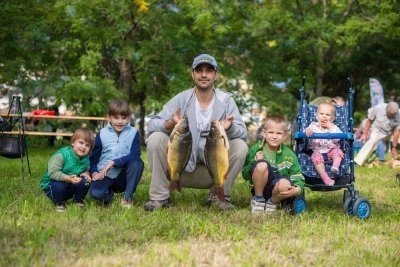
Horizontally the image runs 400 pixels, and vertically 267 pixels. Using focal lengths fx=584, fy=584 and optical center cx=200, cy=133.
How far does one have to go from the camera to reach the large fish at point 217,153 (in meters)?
5.35

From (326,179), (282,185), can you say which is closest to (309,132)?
(326,179)

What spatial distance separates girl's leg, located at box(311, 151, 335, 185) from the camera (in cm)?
612

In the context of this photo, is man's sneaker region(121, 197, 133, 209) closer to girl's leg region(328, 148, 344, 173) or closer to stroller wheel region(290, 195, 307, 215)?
stroller wheel region(290, 195, 307, 215)

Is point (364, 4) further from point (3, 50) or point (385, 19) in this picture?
point (3, 50)

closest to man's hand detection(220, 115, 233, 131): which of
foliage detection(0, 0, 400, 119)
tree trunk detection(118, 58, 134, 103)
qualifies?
foliage detection(0, 0, 400, 119)

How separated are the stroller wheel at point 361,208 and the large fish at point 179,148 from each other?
1.76 meters

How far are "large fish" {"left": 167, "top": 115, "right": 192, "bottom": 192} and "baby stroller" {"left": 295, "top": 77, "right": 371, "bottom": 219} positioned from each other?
1359 millimetres

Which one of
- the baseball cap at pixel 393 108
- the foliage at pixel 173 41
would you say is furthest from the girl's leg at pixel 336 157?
the foliage at pixel 173 41

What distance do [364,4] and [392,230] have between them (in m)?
19.5

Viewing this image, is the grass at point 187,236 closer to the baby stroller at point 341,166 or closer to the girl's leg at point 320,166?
the baby stroller at point 341,166

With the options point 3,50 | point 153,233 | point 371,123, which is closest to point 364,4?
point 371,123

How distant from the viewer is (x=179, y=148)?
5391 millimetres

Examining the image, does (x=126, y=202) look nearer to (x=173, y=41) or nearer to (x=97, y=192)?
(x=97, y=192)

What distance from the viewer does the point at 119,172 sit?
610 cm
